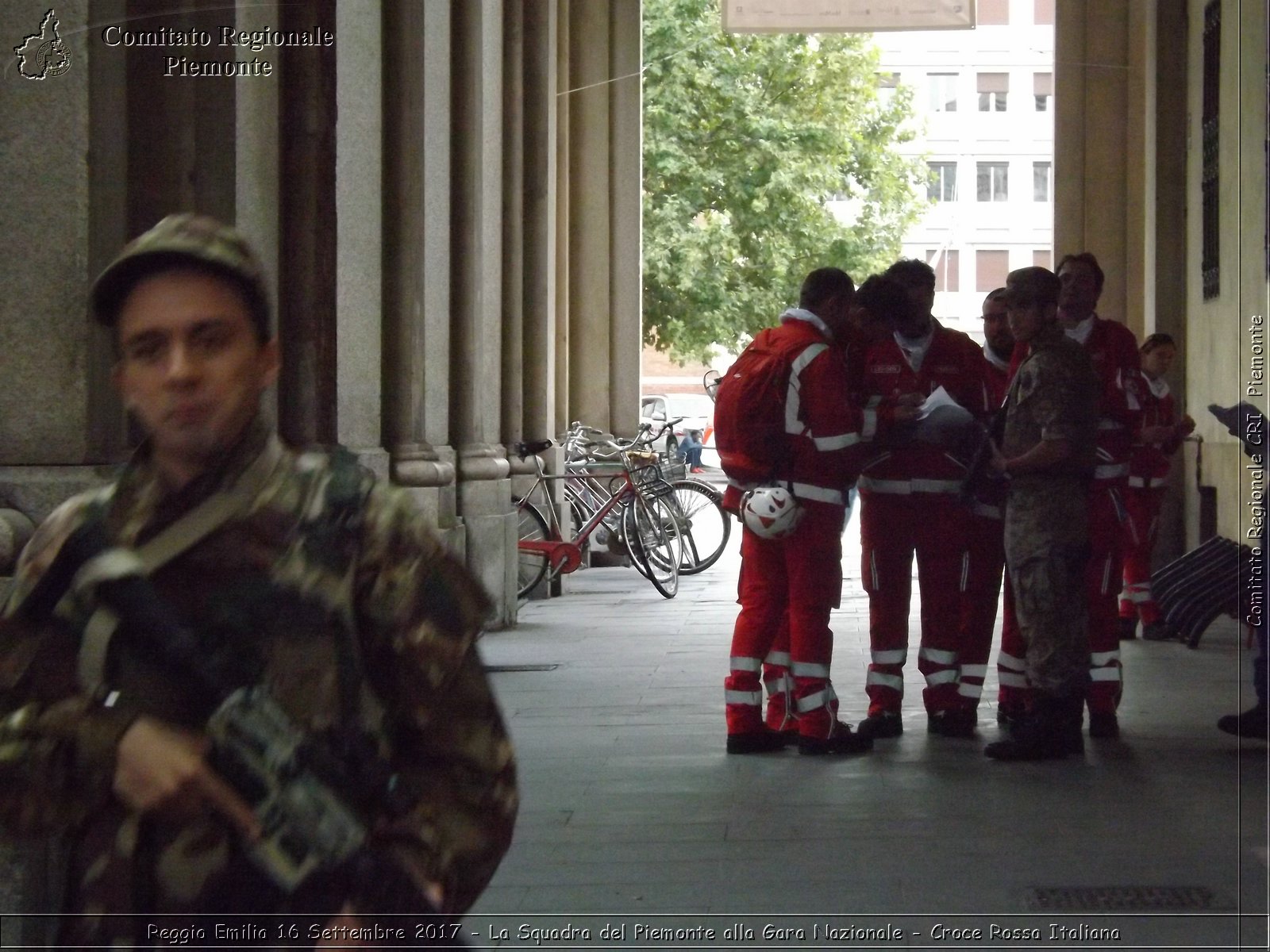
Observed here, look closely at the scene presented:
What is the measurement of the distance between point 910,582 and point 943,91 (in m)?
64.8

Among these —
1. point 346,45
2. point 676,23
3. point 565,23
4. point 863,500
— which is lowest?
point 863,500

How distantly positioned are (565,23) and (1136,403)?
46.6ft

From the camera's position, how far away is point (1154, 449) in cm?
1169

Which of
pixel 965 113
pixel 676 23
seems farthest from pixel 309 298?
pixel 965 113

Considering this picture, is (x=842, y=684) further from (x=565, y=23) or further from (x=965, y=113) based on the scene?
(x=965, y=113)

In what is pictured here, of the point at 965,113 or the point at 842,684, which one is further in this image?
the point at 965,113

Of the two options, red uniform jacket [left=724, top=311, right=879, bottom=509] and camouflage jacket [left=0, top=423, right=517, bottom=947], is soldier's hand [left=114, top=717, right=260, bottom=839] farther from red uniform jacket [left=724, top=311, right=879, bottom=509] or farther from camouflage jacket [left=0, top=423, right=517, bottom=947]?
red uniform jacket [left=724, top=311, right=879, bottom=509]

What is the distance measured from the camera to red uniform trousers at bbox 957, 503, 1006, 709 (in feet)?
26.9

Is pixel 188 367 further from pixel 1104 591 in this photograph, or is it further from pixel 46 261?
pixel 1104 591

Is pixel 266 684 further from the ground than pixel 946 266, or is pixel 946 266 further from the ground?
pixel 946 266

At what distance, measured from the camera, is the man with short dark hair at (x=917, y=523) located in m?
8.15

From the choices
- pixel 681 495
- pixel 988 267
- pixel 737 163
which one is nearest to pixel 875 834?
pixel 681 495

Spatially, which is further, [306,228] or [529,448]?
[529,448]

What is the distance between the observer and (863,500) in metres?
8.25
